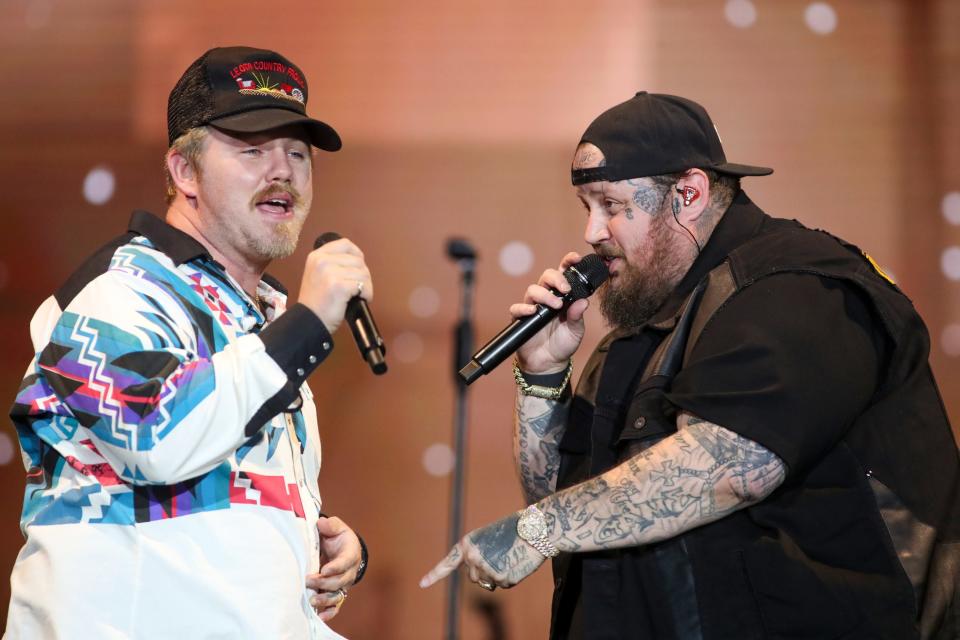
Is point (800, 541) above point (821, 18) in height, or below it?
below

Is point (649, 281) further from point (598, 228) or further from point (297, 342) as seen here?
point (297, 342)

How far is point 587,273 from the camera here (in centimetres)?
195

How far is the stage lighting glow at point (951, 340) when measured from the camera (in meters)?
3.26

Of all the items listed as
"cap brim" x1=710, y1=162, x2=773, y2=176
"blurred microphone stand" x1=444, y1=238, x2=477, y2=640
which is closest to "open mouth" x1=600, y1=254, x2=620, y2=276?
"cap brim" x1=710, y1=162, x2=773, y2=176

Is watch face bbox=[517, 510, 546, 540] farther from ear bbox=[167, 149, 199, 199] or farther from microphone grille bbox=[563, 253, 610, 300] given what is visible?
ear bbox=[167, 149, 199, 199]

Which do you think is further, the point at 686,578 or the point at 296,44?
the point at 296,44

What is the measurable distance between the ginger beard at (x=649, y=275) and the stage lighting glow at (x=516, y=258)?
151 centimetres

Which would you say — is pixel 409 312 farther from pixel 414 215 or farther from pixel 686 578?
pixel 686 578

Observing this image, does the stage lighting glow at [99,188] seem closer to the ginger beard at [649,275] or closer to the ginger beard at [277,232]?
the ginger beard at [277,232]

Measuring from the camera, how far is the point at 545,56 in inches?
136

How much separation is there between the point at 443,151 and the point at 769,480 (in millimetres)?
2243

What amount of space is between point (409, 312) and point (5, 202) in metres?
1.52

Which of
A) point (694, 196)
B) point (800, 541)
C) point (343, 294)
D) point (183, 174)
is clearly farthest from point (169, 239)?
point (800, 541)

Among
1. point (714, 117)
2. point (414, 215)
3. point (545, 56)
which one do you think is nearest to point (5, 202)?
point (414, 215)
